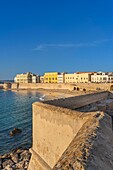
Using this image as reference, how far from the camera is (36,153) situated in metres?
8.43

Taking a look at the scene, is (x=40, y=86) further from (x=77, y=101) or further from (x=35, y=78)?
(x=77, y=101)

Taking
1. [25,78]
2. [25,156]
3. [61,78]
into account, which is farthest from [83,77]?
[25,156]

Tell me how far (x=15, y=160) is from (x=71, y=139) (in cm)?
807

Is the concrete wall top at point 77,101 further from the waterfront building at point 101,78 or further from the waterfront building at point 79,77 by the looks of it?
the waterfront building at point 79,77

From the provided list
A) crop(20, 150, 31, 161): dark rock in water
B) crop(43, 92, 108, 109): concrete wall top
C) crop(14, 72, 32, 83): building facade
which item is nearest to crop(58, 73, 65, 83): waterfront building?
crop(14, 72, 32, 83): building facade

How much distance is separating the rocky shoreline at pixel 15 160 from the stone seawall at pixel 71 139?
395 cm

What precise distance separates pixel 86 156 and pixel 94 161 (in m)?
0.13

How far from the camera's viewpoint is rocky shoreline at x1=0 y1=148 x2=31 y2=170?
11898mm

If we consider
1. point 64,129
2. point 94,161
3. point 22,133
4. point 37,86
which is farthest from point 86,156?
point 37,86

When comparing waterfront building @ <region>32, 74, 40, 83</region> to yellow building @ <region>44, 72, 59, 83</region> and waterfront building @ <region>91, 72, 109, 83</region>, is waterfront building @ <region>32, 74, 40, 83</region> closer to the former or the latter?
yellow building @ <region>44, 72, 59, 83</region>

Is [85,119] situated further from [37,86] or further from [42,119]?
[37,86]

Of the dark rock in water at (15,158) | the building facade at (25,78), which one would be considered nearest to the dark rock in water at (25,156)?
the dark rock in water at (15,158)

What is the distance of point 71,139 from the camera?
19.7 ft

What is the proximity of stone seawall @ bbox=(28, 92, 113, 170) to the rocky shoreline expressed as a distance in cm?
395
